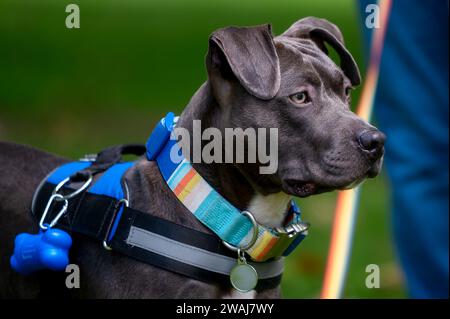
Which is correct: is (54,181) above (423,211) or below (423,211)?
above

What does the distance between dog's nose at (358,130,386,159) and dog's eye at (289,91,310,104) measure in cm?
26

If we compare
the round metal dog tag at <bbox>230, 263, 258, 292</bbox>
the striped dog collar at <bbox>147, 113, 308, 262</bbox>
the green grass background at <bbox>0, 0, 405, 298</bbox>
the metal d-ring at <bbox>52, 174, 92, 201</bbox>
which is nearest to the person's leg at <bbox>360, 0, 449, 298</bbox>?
the striped dog collar at <bbox>147, 113, 308, 262</bbox>

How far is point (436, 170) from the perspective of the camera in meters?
4.71

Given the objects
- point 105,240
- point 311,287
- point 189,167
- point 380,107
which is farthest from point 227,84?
point 311,287

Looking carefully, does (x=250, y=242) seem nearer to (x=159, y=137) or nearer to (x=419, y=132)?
(x=159, y=137)

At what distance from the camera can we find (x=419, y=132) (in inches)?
184

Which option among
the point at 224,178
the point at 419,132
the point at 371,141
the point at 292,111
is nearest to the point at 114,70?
the point at 419,132

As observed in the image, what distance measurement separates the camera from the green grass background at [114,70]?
355 inches

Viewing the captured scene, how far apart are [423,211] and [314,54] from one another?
5.52 feet

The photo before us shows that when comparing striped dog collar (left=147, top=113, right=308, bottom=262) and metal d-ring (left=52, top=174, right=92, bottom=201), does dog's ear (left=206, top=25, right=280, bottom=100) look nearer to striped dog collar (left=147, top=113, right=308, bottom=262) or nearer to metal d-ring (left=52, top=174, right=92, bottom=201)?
striped dog collar (left=147, top=113, right=308, bottom=262)

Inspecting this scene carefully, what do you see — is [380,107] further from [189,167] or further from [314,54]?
[189,167]

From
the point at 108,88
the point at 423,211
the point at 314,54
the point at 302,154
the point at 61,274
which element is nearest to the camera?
the point at 302,154

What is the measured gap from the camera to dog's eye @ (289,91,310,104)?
3150mm

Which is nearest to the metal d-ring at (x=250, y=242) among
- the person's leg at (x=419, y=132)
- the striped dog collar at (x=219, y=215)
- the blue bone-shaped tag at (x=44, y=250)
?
the striped dog collar at (x=219, y=215)
